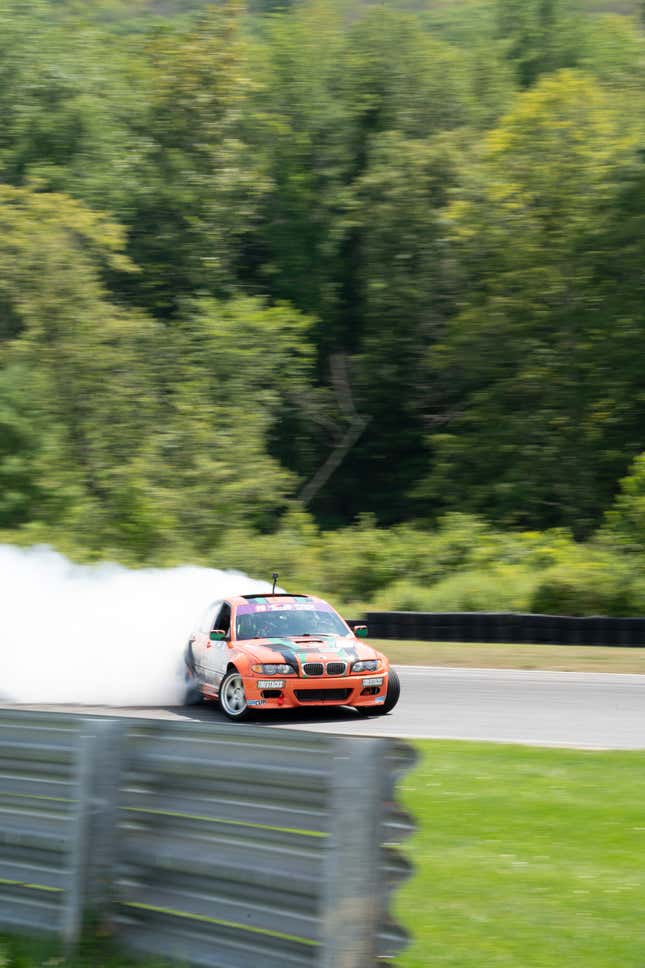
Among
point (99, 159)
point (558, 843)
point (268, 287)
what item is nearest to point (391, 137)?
point (268, 287)

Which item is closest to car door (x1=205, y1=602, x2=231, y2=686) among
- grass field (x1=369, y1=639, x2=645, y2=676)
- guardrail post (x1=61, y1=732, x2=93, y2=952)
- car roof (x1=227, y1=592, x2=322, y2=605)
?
car roof (x1=227, y1=592, x2=322, y2=605)

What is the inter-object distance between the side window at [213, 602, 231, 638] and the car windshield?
13 cm

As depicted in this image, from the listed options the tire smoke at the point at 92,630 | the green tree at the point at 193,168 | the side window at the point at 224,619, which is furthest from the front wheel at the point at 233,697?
the green tree at the point at 193,168

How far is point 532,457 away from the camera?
38562 millimetres

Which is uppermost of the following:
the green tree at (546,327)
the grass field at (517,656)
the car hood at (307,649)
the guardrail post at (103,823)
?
the green tree at (546,327)

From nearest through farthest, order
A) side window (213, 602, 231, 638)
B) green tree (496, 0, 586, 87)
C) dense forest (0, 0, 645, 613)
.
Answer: side window (213, 602, 231, 638) → dense forest (0, 0, 645, 613) → green tree (496, 0, 586, 87)

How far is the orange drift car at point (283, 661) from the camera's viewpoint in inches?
519

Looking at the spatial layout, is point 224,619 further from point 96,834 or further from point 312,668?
point 96,834

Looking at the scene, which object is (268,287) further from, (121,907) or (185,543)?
(121,907)

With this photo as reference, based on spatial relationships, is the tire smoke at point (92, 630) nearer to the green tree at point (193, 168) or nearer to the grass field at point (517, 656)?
the grass field at point (517, 656)

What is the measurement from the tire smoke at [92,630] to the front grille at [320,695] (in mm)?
2354

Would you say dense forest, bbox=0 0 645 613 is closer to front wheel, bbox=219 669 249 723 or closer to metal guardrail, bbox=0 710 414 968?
front wheel, bbox=219 669 249 723

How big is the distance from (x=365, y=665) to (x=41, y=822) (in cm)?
795

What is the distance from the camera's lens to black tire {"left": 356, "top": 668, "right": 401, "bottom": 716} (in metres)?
13.7
